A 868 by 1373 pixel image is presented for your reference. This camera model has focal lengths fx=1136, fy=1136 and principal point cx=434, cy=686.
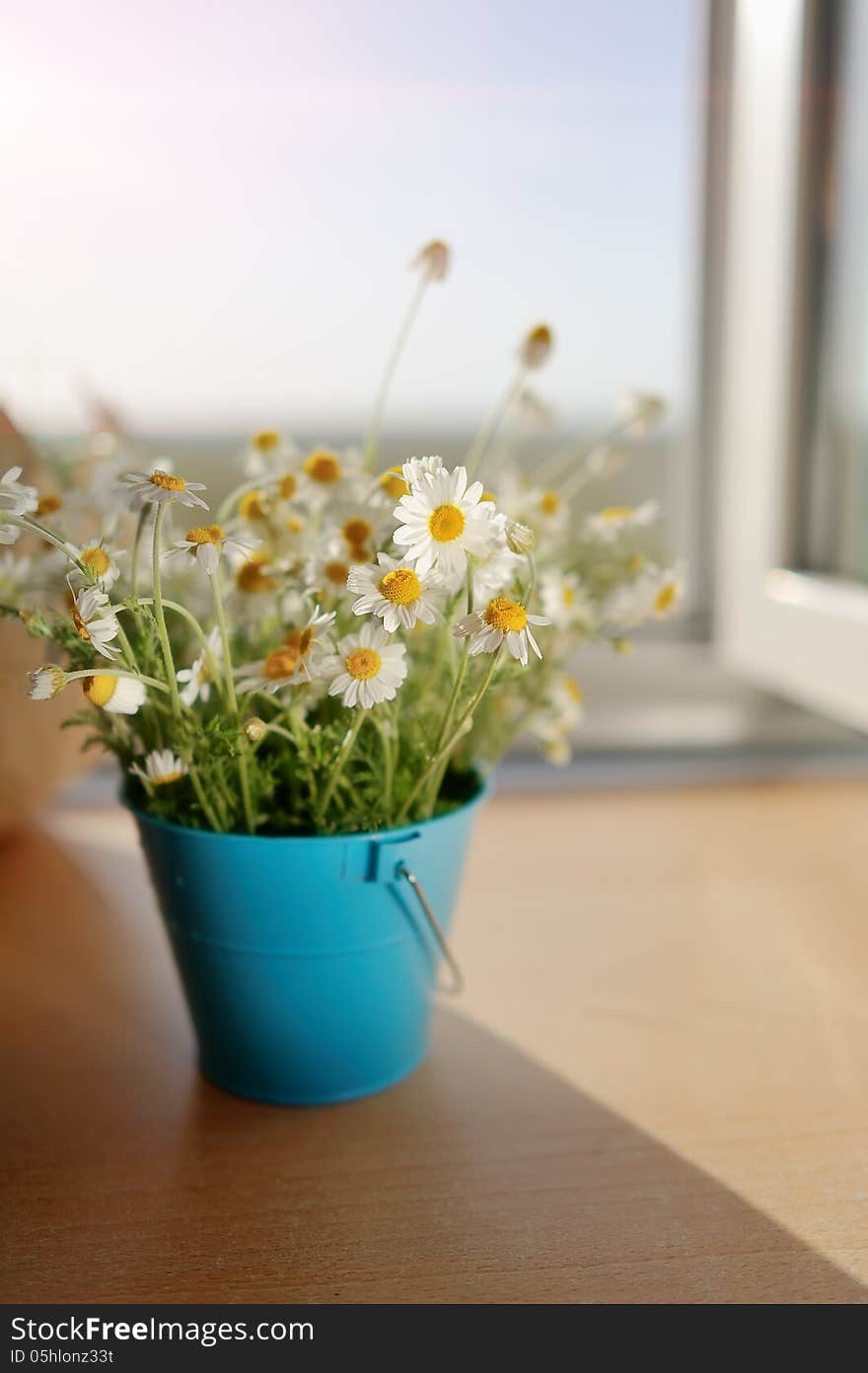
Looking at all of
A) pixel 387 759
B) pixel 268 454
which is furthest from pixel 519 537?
pixel 268 454

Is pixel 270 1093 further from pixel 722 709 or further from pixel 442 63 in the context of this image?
pixel 442 63

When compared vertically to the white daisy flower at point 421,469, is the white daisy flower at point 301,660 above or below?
below

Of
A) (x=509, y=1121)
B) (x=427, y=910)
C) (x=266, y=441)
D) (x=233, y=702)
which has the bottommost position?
(x=509, y=1121)

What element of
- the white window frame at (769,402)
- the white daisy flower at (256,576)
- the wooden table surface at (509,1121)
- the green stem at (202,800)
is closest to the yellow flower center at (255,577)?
the white daisy flower at (256,576)

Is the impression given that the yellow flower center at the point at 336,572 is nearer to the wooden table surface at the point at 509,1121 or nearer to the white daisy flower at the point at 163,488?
the white daisy flower at the point at 163,488

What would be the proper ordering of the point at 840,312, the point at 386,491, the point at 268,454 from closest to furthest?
the point at 386,491
the point at 268,454
the point at 840,312

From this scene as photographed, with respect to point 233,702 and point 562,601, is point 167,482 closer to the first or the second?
point 233,702
